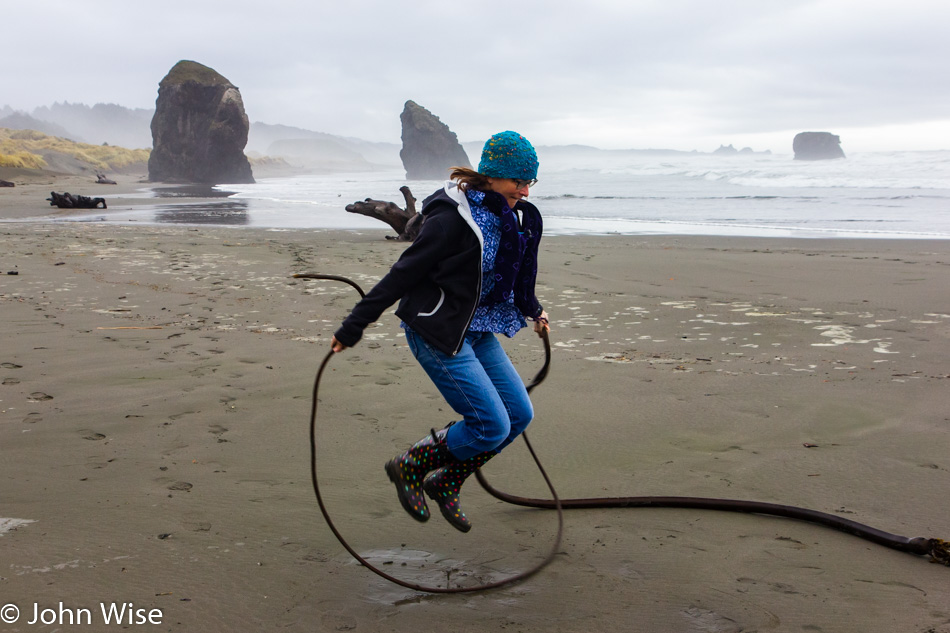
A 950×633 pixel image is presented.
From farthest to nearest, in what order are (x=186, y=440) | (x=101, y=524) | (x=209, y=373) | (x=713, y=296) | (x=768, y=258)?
(x=768, y=258), (x=713, y=296), (x=209, y=373), (x=186, y=440), (x=101, y=524)

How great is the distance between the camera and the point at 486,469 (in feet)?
13.0

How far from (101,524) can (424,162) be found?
94201mm

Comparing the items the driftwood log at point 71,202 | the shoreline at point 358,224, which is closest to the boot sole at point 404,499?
the shoreline at point 358,224

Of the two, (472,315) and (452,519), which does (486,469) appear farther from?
(472,315)

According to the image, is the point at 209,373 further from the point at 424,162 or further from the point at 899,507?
the point at 424,162

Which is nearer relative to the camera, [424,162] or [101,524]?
[101,524]

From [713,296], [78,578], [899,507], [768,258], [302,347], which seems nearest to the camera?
[78,578]

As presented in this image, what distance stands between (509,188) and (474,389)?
0.83 metres

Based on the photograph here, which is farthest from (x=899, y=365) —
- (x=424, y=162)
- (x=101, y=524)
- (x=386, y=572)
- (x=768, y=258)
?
(x=424, y=162)

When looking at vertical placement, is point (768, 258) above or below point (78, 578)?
above

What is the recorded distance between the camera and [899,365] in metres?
5.57

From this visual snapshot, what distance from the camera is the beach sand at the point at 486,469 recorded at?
2.59 metres

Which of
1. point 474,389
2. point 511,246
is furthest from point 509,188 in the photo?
point 474,389

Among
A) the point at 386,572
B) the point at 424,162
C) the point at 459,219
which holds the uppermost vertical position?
the point at 424,162
